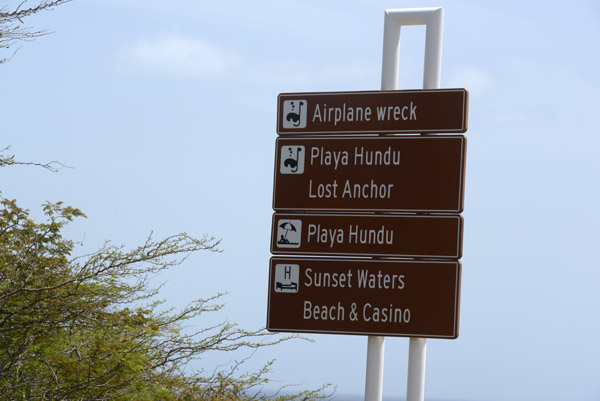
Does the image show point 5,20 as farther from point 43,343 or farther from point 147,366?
point 147,366

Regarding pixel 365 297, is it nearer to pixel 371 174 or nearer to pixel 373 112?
pixel 371 174

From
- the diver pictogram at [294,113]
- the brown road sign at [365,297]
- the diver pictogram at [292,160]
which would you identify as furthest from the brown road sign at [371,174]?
the brown road sign at [365,297]

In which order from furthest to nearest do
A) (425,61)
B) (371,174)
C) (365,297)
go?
(425,61) < (371,174) < (365,297)

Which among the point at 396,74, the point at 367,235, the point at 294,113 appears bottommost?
the point at 367,235

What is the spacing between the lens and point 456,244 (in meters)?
5.20

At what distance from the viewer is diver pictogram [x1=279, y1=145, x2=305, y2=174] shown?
5559mm

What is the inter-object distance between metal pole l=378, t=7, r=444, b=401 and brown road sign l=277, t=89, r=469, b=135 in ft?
0.64

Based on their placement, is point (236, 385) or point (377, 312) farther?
point (236, 385)

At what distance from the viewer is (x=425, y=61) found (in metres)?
5.63

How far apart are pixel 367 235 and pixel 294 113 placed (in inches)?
38.6

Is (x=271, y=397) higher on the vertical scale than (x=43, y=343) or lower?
Answer: lower

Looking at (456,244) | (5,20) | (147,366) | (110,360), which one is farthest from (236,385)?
(456,244)

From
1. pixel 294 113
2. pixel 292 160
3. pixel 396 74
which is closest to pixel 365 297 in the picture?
pixel 292 160

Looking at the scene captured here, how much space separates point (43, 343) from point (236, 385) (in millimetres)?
2762
